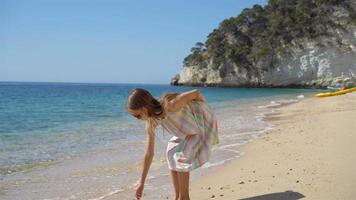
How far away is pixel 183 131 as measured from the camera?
349 cm

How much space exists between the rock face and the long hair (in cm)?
5452

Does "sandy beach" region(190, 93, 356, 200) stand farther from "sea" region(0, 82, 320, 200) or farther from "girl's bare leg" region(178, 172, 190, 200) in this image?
"girl's bare leg" region(178, 172, 190, 200)

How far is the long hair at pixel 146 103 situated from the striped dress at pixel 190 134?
178 millimetres

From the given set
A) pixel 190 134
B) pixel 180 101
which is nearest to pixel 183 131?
pixel 190 134

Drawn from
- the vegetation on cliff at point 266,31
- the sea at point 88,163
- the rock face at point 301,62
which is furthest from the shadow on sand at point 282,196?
the vegetation on cliff at point 266,31

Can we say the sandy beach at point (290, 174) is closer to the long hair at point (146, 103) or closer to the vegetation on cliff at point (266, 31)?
the long hair at point (146, 103)

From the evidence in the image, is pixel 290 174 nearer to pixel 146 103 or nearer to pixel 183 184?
pixel 183 184

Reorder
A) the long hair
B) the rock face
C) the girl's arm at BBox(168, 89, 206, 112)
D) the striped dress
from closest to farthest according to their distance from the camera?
the long hair
the girl's arm at BBox(168, 89, 206, 112)
the striped dress
the rock face

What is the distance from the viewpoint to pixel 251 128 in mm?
11523

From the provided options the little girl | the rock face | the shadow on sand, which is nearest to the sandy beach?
the shadow on sand

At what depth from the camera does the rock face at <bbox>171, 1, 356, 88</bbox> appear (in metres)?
55.0

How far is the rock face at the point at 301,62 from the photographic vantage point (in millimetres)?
55031

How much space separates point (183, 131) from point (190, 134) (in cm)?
7

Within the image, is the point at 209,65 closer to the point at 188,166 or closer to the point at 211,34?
the point at 211,34
